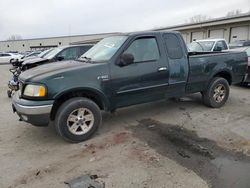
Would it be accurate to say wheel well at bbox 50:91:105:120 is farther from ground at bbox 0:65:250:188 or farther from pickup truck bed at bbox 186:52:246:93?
pickup truck bed at bbox 186:52:246:93

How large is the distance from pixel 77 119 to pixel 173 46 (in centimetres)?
264

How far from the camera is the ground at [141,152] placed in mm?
3262

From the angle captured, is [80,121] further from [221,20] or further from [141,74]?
[221,20]

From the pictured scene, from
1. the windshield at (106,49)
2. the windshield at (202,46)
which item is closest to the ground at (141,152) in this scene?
the windshield at (106,49)

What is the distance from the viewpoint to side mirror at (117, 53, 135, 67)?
181 inches

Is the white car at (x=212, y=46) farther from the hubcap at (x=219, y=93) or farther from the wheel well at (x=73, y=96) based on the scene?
the wheel well at (x=73, y=96)

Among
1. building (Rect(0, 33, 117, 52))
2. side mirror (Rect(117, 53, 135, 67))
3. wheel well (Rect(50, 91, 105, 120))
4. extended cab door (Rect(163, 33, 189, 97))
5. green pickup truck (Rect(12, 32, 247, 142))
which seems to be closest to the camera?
green pickup truck (Rect(12, 32, 247, 142))

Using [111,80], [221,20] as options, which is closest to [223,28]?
[221,20]

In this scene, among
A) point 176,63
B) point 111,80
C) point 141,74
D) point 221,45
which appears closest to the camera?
point 111,80

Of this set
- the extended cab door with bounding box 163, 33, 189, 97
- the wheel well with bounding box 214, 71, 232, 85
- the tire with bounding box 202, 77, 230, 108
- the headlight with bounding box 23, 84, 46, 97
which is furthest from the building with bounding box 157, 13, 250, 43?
the headlight with bounding box 23, 84, 46, 97

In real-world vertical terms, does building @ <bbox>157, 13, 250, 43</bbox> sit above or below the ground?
above

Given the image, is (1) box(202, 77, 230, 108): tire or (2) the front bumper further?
(1) box(202, 77, 230, 108): tire

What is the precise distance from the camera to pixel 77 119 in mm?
4371

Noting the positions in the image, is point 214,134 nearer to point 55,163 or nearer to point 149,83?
point 149,83
